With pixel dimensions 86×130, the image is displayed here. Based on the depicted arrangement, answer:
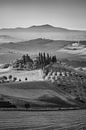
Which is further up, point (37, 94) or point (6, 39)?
point (37, 94)

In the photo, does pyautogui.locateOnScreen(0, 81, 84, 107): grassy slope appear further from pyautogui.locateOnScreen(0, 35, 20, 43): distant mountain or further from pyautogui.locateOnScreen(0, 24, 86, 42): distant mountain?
pyautogui.locateOnScreen(0, 35, 20, 43): distant mountain

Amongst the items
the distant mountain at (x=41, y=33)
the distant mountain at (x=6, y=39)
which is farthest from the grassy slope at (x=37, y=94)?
the distant mountain at (x=6, y=39)

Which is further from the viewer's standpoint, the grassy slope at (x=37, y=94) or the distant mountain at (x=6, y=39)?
the distant mountain at (x=6, y=39)

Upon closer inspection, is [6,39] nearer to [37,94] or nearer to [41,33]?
[41,33]

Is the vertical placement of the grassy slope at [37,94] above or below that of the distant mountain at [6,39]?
above

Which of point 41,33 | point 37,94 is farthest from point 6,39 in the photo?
point 37,94

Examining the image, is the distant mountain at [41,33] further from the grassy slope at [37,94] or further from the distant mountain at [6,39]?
the grassy slope at [37,94]

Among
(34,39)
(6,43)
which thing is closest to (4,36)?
(6,43)

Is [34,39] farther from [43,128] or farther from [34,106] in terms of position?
[43,128]
